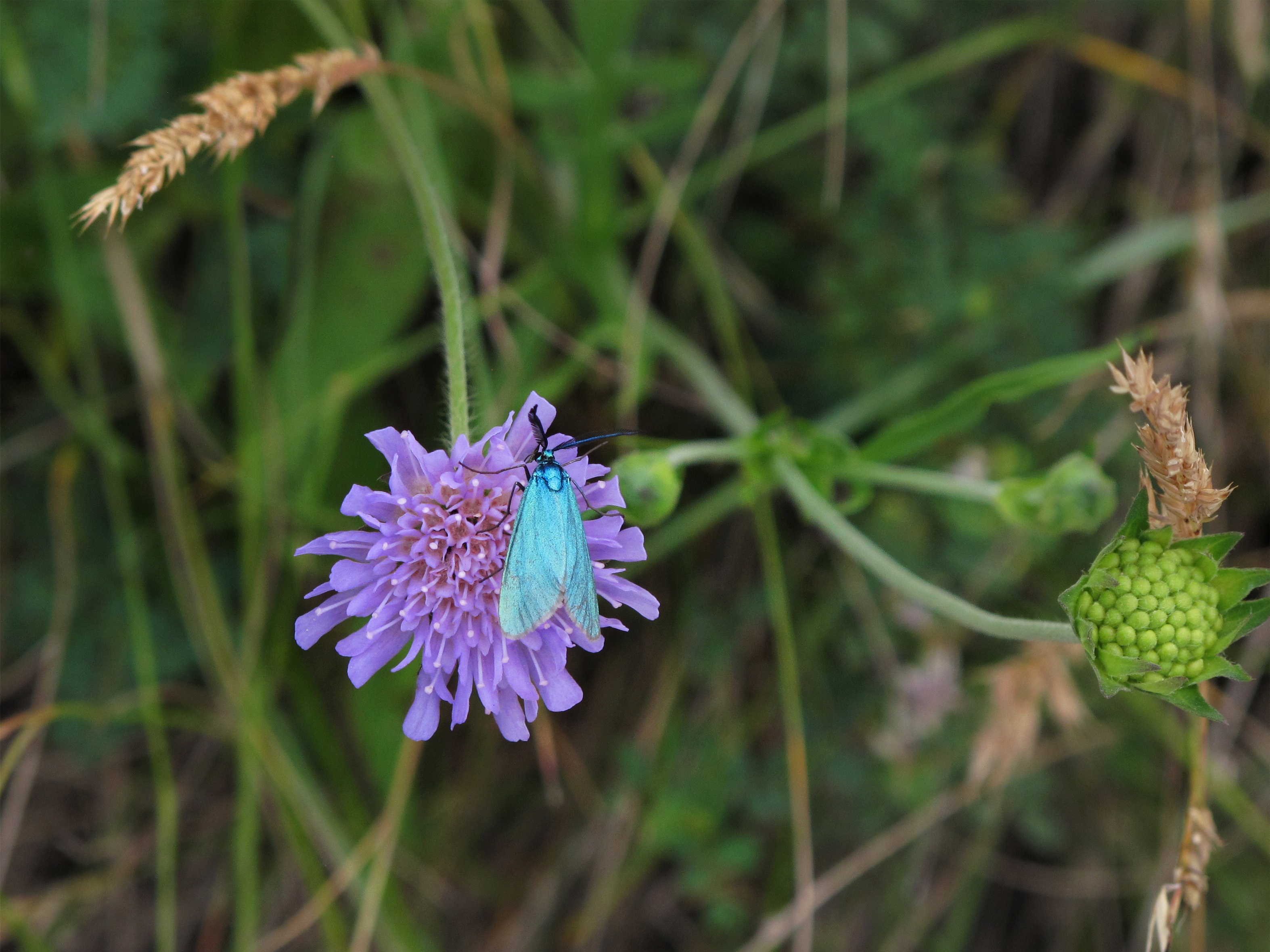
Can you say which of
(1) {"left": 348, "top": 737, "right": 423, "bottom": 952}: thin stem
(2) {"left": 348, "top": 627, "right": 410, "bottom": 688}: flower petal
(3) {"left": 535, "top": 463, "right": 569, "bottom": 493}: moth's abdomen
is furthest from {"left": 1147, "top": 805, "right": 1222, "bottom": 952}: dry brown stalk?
(1) {"left": 348, "top": 737, "right": 423, "bottom": 952}: thin stem

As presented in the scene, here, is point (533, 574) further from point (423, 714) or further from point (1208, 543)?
point (1208, 543)

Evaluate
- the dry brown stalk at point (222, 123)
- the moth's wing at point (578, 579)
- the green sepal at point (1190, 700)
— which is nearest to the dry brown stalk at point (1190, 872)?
the green sepal at point (1190, 700)

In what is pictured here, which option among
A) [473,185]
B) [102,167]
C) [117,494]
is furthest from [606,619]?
[102,167]

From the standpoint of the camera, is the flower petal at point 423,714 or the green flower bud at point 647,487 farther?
the green flower bud at point 647,487

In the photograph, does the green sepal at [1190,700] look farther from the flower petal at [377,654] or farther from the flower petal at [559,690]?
the flower petal at [377,654]

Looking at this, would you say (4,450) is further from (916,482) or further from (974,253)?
(974,253)

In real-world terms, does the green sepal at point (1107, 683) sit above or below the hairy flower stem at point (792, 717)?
below
